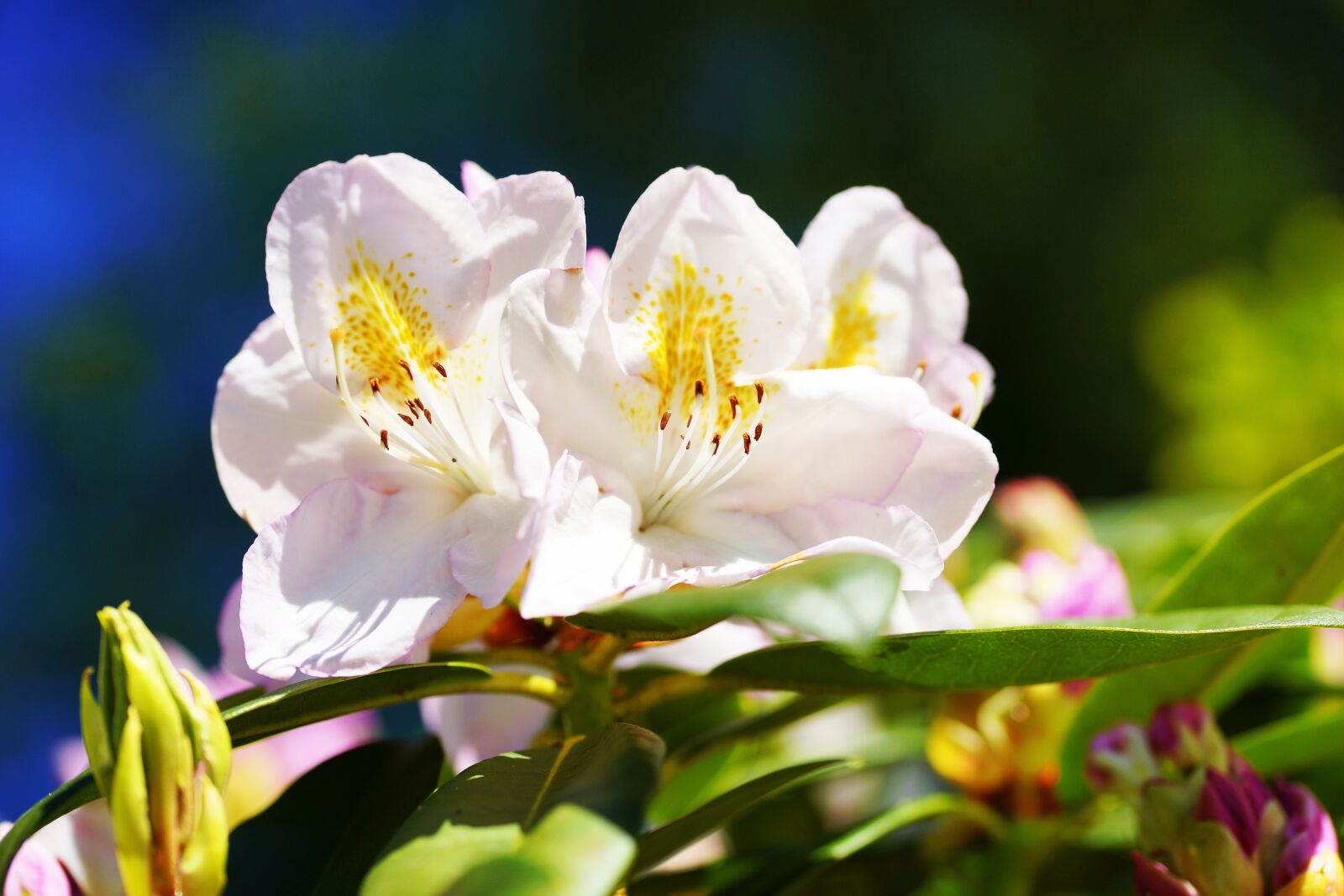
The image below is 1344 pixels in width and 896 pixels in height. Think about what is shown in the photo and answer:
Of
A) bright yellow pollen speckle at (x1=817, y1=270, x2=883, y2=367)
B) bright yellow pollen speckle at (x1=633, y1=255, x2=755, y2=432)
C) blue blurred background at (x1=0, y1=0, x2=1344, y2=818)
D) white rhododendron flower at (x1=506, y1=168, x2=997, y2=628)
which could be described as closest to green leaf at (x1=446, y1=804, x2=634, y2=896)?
white rhododendron flower at (x1=506, y1=168, x2=997, y2=628)

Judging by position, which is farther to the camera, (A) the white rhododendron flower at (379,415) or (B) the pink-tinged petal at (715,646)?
(B) the pink-tinged petal at (715,646)

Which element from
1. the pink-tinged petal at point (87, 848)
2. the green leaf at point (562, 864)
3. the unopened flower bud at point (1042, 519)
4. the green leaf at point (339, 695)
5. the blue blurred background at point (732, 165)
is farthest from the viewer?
the blue blurred background at point (732, 165)

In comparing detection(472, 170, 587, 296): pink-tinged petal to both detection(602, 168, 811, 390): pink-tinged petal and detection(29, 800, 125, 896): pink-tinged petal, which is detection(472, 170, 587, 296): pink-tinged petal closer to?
detection(602, 168, 811, 390): pink-tinged petal

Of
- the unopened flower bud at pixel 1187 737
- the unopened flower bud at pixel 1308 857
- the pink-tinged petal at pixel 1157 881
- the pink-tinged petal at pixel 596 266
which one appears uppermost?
the pink-tinged petal at pixel 596 266

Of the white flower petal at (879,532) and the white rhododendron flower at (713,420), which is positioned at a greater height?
the white rhododendron flower at (713,420)

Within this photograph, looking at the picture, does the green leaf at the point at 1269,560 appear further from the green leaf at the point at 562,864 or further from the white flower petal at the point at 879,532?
the green leaf at the point at 562,864

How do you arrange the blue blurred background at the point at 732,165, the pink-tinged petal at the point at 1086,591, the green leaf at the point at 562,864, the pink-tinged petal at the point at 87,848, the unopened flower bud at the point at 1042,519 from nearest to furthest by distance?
1. the green leaf at the point at 562,864
2. the pink-tinged petal at the point at 87,848
3. the pink-tinged petal at the point at 1086,591
4. the unopened flower bud at the point at 1042,519
5. the blue blurred background at the point at 732,165

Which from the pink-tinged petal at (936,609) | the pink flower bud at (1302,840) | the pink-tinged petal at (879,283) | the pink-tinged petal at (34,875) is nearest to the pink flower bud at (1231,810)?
the pink flower bud at (1302,840)
